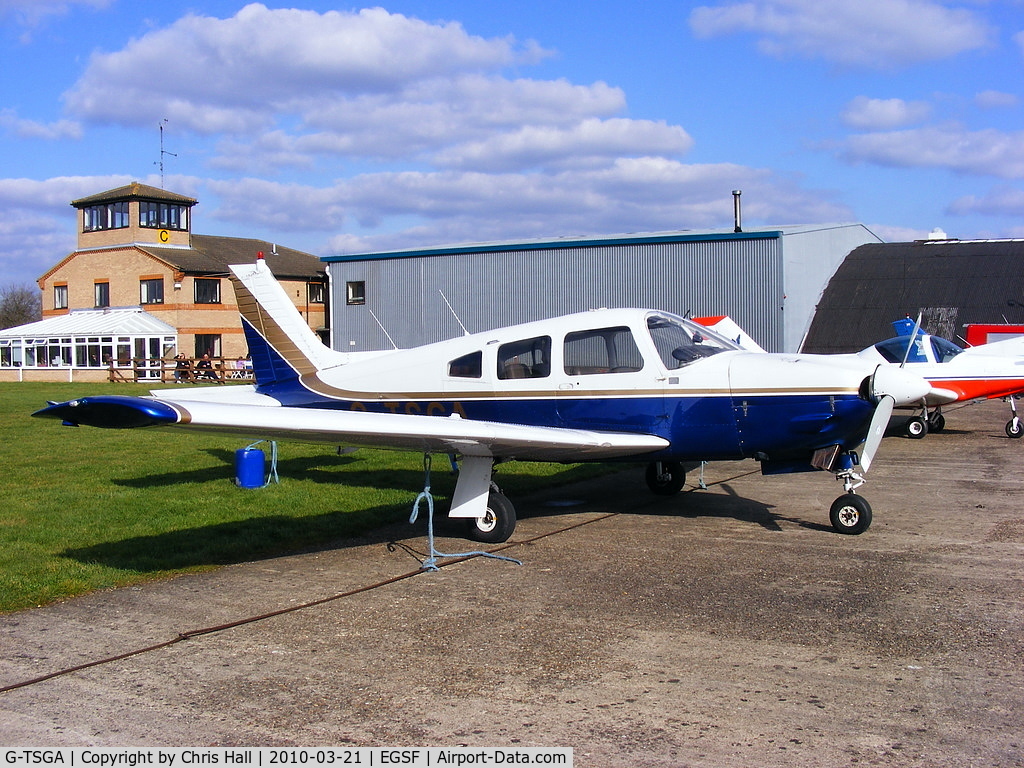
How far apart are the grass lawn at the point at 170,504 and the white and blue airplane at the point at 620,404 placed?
128 centimetres

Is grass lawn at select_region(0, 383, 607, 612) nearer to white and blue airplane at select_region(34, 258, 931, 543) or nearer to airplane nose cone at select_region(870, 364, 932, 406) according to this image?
white and blue airplane at select_region(34, 258, 931, 543)

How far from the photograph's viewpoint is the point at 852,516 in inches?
337

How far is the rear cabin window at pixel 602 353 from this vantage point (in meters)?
9.01

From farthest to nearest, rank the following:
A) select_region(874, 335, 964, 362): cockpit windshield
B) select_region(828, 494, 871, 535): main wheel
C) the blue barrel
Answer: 1. select_region(874, 335, 964, 362): cockpit windshield
2. the blue barrel
3. select_region(828, 494, 871, 535): main wheel

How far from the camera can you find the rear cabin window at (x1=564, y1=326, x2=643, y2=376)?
29.6 ft

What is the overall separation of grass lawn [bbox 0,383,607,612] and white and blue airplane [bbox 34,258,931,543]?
1284 mm

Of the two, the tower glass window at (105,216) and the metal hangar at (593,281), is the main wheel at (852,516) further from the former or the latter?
the tower glass window at (105,216)

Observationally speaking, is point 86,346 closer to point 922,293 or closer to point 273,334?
point 922,293

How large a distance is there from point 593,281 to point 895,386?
26.4m

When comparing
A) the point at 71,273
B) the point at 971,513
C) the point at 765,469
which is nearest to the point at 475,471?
the point at 765,469

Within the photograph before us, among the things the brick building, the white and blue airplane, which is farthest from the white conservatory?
the white and blue airplane

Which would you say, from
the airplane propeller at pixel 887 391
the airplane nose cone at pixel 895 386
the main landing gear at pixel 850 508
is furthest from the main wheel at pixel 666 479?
the airplane nose cone at pixel 895 386

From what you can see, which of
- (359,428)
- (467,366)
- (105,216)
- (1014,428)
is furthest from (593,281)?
(105,216)

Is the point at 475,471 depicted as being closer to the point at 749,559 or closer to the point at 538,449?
the point at 538,449
